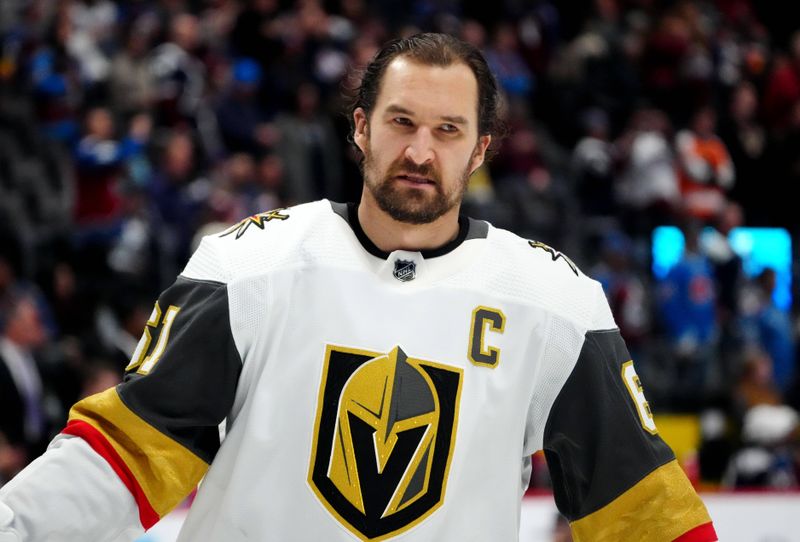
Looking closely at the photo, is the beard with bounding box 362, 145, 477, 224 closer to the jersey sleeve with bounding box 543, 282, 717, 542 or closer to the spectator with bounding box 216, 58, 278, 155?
the jersey sleeve with bounding box 543, 282, 717, 542

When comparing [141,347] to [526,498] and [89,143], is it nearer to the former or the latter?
[526,498]

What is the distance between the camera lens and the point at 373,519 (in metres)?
2.38

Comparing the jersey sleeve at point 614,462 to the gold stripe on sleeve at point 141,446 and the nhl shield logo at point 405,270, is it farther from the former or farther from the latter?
the gold stripe on sleeve at point 141,446

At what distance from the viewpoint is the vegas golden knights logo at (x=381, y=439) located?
2.38 meters

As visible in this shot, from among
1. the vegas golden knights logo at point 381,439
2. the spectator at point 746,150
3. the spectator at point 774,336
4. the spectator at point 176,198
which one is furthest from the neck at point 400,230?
the spectator at point 746,150

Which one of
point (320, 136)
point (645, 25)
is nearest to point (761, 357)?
point (320, 136)

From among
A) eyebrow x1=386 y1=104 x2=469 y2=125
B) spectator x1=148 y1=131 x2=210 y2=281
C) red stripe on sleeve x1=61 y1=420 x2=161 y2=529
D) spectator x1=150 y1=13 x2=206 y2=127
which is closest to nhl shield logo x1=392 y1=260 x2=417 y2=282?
eyebrow x1=386 y1=104 x2=469 y2=125

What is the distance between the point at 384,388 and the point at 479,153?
0.54m

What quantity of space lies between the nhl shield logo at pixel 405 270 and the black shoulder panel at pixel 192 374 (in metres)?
0.34

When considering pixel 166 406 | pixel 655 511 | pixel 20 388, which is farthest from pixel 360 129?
pixel 20 388

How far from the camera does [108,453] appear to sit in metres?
2.37

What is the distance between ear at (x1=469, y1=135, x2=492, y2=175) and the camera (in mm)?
2582

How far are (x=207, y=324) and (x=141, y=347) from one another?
16 cm

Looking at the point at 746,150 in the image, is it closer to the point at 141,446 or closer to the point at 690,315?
the point at 690,315
